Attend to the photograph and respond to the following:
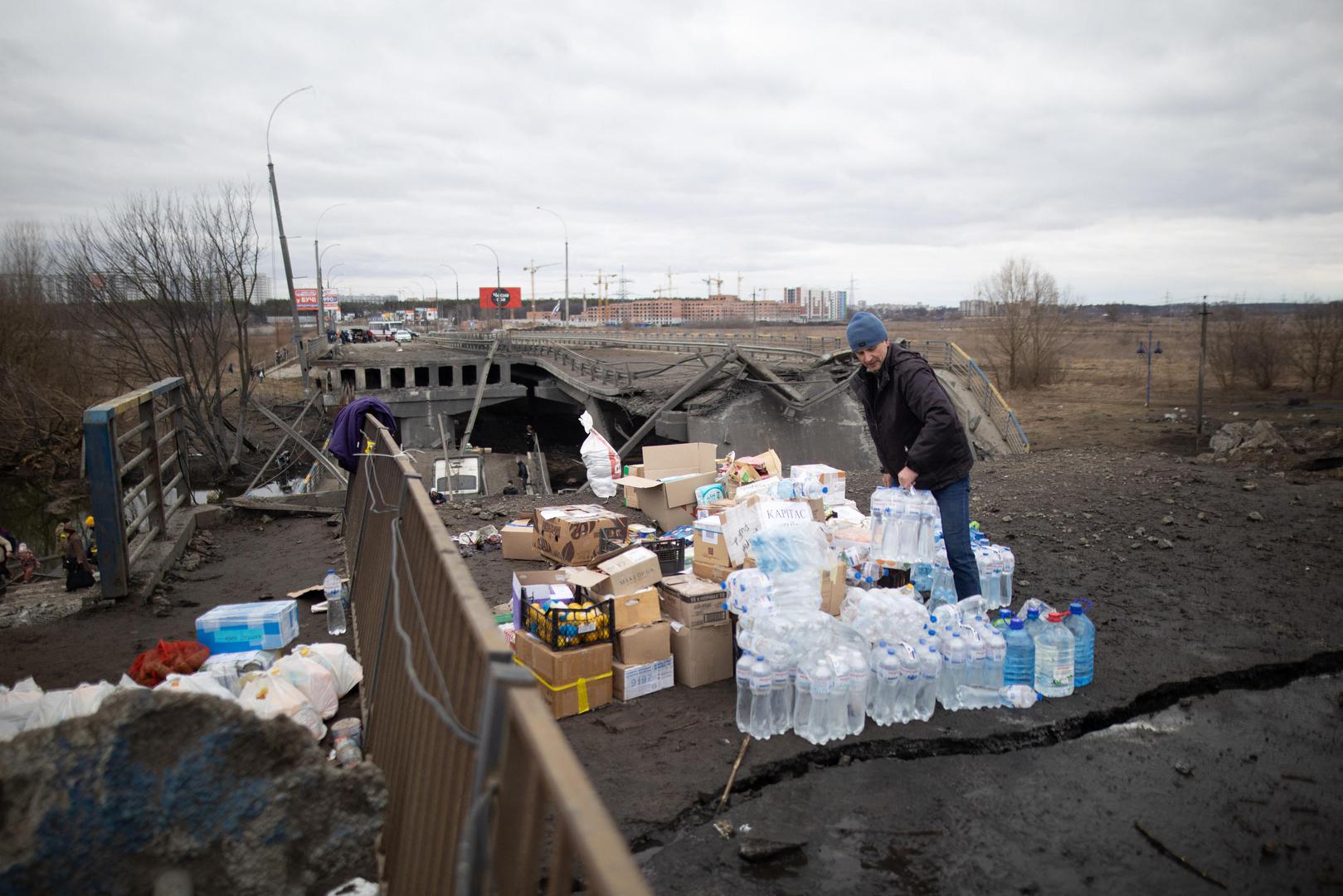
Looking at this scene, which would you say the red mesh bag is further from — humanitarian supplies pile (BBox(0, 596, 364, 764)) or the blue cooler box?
the blue cooler box

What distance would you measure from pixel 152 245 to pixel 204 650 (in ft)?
83.8

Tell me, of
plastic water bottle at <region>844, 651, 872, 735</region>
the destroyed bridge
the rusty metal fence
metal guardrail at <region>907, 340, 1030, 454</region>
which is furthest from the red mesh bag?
metal guardrail at <region>907, 340, 1030, 454</region>

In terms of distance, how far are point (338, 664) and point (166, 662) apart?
3.03ft

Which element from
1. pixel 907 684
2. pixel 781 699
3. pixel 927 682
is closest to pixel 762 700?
pixel 781 699

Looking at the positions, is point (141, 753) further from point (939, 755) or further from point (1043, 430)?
point (1043, 430)

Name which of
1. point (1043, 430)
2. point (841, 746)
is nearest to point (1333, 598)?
point (841, 746)

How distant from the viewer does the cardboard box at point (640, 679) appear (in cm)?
458

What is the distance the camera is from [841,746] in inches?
157

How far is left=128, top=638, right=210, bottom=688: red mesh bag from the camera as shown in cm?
424

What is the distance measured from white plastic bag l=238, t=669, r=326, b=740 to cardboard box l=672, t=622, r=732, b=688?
1.94m

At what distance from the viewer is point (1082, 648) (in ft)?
14.8

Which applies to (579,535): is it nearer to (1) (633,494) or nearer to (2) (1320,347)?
(1) (633,494)

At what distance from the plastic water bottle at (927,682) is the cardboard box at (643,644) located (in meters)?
1.42

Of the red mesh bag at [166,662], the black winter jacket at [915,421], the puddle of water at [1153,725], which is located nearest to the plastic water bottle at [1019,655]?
the puddle of water at [1153,725]
